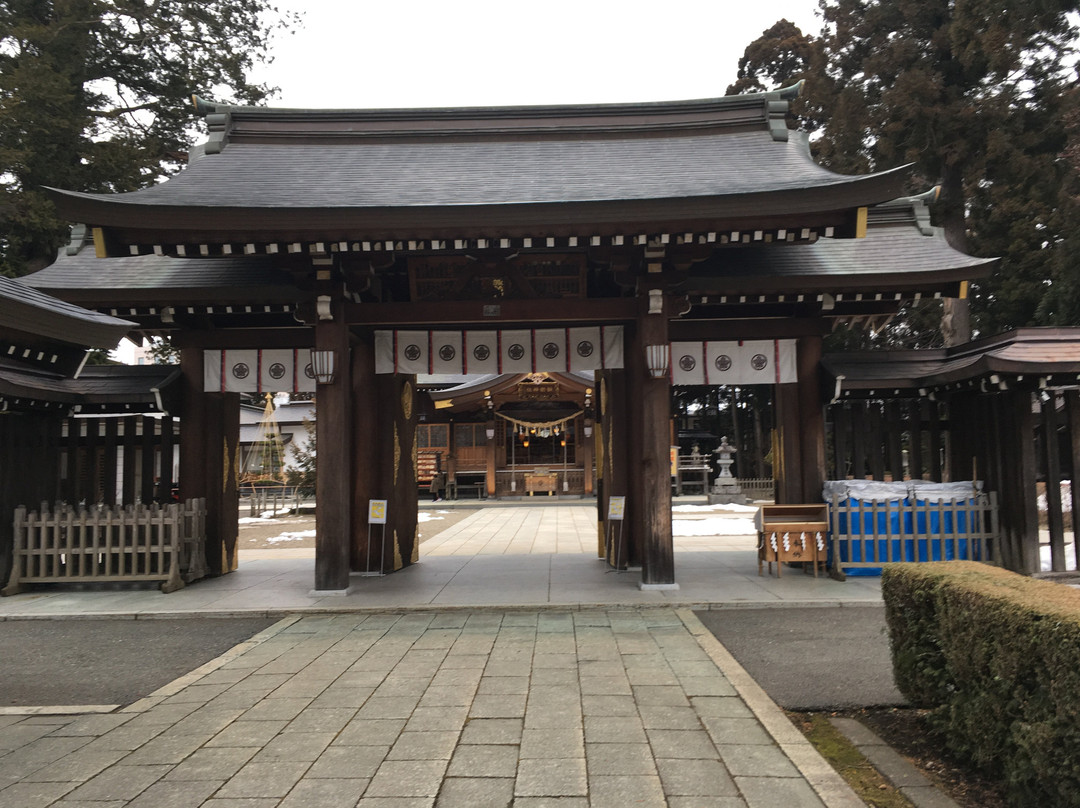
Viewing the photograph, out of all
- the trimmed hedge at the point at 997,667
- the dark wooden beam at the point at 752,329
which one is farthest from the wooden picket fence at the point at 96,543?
the trimmed hedge at the point at 997,667

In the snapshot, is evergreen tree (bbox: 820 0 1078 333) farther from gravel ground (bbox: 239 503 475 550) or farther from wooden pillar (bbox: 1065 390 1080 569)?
gravel ground (bbox: 239 503 475 550)

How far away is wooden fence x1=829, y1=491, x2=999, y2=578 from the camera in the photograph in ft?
27.7

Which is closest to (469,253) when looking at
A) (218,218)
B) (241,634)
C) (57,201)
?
(218,218)

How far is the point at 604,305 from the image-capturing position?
831cm

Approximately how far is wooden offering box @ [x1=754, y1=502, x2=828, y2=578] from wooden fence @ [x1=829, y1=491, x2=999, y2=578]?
189 mm

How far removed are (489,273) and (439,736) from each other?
5.72 metres

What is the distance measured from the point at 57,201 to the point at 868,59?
71.5 ft

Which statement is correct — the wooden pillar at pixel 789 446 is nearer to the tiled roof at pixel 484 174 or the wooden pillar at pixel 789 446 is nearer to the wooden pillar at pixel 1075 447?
the tiled roof at pixel 484 174

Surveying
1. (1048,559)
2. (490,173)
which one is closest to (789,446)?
(1048,559)

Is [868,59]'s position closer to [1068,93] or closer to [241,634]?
[1068,93]

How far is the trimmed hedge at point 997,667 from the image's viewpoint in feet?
8.66

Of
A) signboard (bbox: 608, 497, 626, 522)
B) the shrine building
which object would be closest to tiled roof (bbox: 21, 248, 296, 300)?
the shrine building

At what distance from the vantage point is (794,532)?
8586 millimetres

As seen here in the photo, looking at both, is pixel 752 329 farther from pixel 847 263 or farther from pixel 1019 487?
pixel 1019 487
